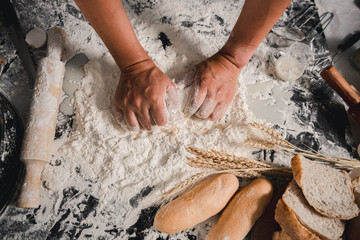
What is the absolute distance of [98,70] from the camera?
3.20 ft

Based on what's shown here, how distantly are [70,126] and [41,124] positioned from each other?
11 centimetres

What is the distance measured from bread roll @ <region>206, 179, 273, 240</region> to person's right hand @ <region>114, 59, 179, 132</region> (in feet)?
1.19

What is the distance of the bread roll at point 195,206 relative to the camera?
78 cm

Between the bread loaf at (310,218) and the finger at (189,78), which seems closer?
the bread loaf at (310,218)

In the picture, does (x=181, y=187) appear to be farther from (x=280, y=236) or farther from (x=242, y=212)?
(x=280, y=236)

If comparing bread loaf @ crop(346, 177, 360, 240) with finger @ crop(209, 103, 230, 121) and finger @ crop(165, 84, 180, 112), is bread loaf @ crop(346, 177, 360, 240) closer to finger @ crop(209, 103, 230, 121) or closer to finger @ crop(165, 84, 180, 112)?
finger @ crop(209, 103, 230, 121)

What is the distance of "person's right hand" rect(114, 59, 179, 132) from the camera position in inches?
33.5

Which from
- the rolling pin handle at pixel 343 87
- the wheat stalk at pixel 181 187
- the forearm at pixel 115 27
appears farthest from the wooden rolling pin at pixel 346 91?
the forearm at pixel 115 27

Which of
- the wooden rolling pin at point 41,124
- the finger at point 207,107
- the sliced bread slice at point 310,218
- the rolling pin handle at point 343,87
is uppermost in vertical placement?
the wooden rolling pin at point 41,124

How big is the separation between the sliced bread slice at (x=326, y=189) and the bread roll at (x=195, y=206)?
0.73 ft

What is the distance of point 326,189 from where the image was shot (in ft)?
2.66

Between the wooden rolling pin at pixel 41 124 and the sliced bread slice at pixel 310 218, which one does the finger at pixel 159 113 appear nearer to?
the wooden rolling pin at pixel 41 124

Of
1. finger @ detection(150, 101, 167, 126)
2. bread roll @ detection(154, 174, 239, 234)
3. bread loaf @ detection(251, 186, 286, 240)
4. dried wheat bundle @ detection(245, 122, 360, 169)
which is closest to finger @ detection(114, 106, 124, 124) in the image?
finger @ detection(150, 101, 167, 126)

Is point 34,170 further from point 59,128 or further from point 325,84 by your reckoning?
point 325,84
